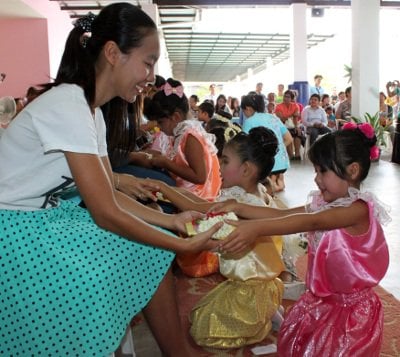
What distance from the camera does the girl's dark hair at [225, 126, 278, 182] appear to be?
2.29 metres

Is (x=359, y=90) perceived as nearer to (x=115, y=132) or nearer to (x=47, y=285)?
(x=115, y=132)

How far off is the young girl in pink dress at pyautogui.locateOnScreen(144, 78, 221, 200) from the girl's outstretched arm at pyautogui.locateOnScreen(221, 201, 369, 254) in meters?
1.21

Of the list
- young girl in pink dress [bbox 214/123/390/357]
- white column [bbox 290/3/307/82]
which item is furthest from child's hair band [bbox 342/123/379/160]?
white column [bbox 290/3/307/82]

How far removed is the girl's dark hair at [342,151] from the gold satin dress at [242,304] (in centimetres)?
55

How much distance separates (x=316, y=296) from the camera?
1701 mm

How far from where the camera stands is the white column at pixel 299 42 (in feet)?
33.3

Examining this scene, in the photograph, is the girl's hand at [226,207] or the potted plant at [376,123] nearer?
the girl's hand at [226,207]

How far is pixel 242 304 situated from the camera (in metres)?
1.98

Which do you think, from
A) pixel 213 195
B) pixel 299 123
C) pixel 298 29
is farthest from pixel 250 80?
pixel 213 195

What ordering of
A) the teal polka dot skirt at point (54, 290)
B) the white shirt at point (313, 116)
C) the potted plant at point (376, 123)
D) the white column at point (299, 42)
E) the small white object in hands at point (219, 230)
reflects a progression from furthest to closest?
the white column at point (299, 42) → the white shirt at point (313, 116) → the potted plant at point (376, 123) → the small white object in hands at point (219, 230) → the teal polka dot skirt at point (54, 290)

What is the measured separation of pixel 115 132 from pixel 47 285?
35.4 inches

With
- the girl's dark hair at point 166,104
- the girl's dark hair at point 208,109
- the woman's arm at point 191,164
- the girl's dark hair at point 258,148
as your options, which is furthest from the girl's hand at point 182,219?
the girl's dark hair at point 208,109

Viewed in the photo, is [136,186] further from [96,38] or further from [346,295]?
[346,295]

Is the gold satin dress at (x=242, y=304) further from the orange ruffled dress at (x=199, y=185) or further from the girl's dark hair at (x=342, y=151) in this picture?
the orange ruffled dress at (x=199, y=185)
